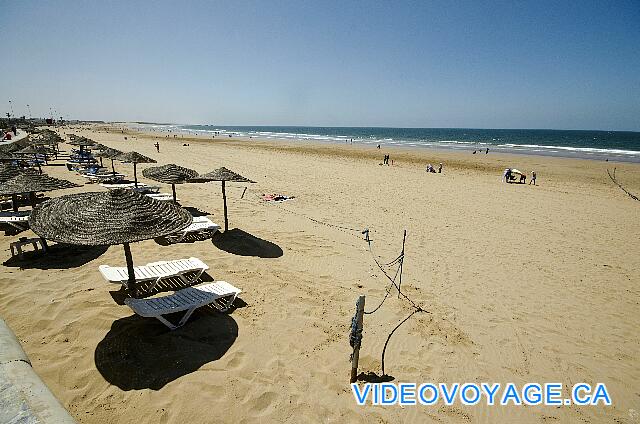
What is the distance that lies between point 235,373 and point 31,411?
2.18 meters

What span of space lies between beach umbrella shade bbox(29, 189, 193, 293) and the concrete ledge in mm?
1589

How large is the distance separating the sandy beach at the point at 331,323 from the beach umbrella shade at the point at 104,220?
1462mm

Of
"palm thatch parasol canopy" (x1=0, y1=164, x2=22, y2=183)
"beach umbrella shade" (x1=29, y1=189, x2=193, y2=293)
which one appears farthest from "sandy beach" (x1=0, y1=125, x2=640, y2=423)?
"palm thatch parasol canopy" (x1=0, y1=164, x2=22, y2=183)

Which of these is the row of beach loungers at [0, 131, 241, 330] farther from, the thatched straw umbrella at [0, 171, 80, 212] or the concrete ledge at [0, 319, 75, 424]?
the thatched straw umbrella at [0, 171, 80, 212]

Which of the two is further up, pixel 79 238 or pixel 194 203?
pixel 79 238

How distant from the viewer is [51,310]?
4.96 metres

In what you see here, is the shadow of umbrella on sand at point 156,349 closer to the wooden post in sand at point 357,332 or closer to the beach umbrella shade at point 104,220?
the beach umbrella shade at point 104,220

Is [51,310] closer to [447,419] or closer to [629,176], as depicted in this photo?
[447,419]

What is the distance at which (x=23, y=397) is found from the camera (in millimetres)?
2361

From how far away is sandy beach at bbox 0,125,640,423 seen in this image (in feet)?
12.4

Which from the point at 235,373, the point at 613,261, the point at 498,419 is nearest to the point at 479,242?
the point at 613,261

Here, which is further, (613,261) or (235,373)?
(613,261)

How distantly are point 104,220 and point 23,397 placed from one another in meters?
2.45

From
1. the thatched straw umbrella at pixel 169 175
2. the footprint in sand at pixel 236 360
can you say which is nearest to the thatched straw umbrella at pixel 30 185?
the thatched straw umbrella at pixel 169 175
